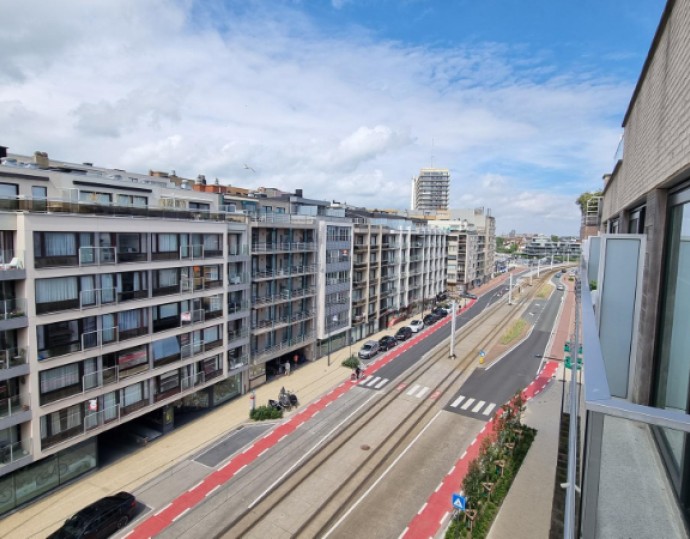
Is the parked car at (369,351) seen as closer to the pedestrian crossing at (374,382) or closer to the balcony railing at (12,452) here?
the pedestrian crossing at (374,382)

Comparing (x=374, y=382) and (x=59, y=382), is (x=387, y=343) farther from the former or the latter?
(x=59, y=382)

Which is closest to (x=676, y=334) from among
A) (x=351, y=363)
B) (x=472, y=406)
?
(x=472, y=406)

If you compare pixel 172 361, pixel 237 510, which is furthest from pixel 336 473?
pixel 172 361

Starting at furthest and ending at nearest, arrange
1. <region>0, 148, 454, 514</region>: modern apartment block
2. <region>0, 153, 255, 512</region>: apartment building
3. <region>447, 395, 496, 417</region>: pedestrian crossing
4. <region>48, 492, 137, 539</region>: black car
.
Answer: <region>447, 395, 496, 417</region>: pedestrian crossing, <region>0, 148, 454, 514</region>: modern apartment block, <region>0, 153, 255, 512</region>: apartment building, <region>48, 492, 137, 539</region>: black car

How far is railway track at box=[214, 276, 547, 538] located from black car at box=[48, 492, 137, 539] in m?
5.90

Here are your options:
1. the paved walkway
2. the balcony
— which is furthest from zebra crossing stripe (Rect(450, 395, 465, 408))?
the balcony

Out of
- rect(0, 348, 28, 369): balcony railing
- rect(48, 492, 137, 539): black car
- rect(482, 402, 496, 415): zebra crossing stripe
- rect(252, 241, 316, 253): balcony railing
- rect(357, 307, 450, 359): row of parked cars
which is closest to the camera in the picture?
rect(48, 492, 137, 539): black car

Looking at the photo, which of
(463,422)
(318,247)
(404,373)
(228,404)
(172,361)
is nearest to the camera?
(172,361)

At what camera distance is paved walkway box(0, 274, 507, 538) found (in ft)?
79.3

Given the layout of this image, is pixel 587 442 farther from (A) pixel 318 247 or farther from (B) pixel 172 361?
(A) pixel 318 247

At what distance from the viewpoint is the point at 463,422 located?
118ft

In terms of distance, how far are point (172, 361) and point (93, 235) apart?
11.3 m

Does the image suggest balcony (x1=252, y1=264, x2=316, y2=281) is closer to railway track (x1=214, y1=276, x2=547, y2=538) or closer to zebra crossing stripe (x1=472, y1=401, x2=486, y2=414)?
railway track (x1=214, y1=276, x2=547, y2=538)

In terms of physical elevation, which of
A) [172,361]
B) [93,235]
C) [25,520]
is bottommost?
[25,520]
